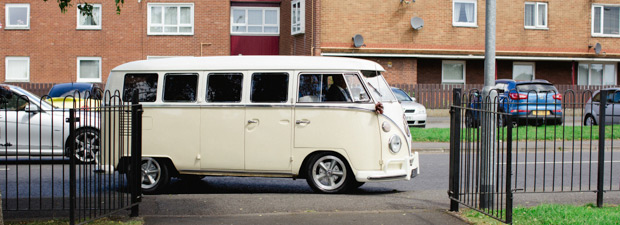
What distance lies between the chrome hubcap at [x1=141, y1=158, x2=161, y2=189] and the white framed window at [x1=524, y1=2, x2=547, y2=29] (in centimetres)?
2596

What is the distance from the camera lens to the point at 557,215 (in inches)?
309


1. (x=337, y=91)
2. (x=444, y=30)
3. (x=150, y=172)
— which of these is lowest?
(x=150, y=172)

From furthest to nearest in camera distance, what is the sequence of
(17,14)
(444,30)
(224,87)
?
(17,14), (444,30), (224,87)

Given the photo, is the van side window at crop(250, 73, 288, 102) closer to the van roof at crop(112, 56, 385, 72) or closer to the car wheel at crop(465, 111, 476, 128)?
the van roof at crop(112, 56, 385, 72)

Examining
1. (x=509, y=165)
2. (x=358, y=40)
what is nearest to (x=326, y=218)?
(x=509, y=165)

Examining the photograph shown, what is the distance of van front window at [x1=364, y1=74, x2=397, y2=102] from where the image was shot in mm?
10055

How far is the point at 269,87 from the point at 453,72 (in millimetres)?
24647

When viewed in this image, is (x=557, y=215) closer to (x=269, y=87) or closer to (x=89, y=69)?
(x=269, y=87)

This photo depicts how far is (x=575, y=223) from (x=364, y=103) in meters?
3.46

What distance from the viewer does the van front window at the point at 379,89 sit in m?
10.1

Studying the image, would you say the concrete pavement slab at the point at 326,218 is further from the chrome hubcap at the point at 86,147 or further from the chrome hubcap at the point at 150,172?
the chrome hubcap at the point at 150,172

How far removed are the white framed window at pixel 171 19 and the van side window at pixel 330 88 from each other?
982 inches

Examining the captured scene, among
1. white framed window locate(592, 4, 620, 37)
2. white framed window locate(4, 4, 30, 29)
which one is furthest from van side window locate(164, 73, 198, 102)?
white framed window locate(592, 4, 620, 37)

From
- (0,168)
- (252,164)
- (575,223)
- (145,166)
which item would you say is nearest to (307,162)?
(252,164)
